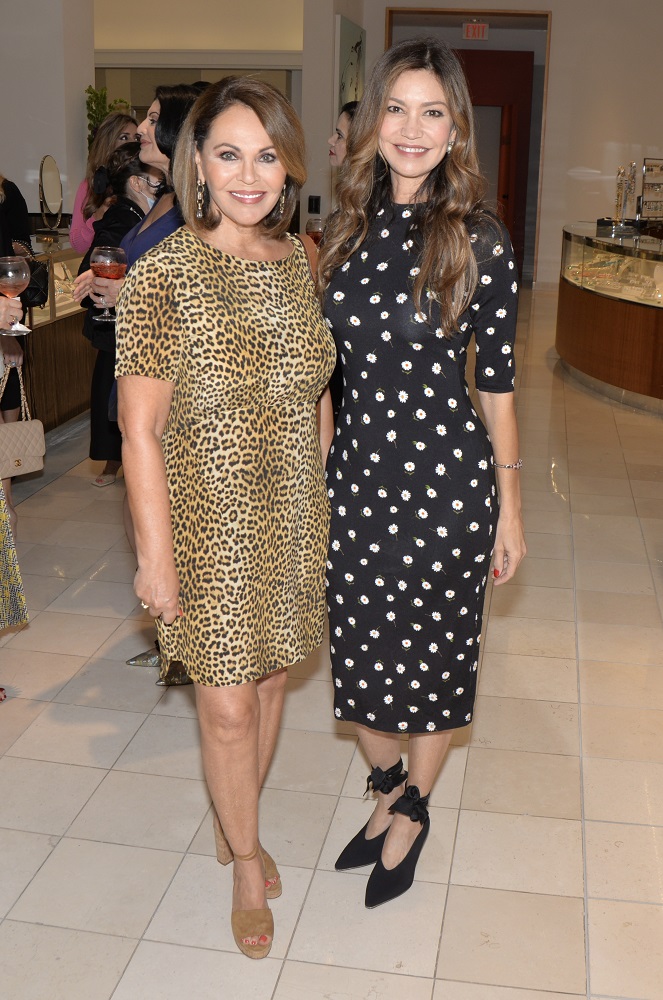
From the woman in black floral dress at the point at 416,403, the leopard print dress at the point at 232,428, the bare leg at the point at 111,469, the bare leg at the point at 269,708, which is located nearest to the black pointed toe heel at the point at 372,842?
the woman in black floral dress at the point at 416,403

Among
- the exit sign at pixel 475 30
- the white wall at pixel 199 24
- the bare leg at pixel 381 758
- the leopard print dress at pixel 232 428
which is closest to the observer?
the leopard print dress at pixel 232 428

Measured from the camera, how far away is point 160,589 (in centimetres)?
212

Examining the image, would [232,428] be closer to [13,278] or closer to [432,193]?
[432,193]

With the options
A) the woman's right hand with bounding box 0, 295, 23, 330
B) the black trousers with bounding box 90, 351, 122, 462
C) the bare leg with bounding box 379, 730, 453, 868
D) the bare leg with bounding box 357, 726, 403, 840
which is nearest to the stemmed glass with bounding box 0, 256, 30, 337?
the woman's right hand with bounding box 0, 295, 23, 330

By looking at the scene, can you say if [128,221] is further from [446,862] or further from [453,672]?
[446,862]

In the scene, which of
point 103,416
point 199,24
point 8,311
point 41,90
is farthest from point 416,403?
point 199,24

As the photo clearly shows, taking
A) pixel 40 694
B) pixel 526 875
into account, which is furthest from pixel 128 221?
pixel 526 875

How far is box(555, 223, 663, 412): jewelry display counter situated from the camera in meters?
7.69

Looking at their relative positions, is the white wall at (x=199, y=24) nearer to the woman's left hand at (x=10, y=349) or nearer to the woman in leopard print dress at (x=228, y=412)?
the woman's left hand at (x=10, y=349)

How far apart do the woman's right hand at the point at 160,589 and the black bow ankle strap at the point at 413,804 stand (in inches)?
33.8

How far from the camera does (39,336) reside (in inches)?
244

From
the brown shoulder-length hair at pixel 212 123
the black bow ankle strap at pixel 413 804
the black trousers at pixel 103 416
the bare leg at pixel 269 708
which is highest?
the brown shoulder-length hair at pixel 212 123

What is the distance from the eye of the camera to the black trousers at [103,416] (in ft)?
14.6

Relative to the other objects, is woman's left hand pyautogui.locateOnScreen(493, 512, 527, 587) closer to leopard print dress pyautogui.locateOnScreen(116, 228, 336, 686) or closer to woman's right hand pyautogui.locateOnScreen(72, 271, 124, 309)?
leopard print dress pyautogui.locateOnScreen(116, 228, 336, 686)
